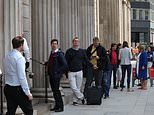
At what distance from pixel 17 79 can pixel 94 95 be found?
6.57m

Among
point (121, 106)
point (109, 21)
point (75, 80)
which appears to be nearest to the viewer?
point (75, 80)

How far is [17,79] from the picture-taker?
838cm

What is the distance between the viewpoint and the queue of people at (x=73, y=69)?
8367mm

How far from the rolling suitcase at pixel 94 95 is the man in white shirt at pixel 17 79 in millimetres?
6177

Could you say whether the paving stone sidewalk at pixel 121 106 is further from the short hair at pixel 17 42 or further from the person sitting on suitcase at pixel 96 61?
the short hair at pixel 17 42

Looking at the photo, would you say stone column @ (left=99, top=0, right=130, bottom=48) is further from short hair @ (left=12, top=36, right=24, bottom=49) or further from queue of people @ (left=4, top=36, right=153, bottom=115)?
short hair @ (left=12, top=36, right=24, bottom=49)

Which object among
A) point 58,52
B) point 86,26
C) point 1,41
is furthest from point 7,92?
point 86,26

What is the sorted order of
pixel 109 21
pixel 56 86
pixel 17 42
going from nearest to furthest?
pixel 17 42
pixel 56 86
pixel 109 21

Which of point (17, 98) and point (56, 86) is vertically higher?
point (17, 98)

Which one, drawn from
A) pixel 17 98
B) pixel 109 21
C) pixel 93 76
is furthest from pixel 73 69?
pixel 109 21

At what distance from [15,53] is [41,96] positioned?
18.7 ft

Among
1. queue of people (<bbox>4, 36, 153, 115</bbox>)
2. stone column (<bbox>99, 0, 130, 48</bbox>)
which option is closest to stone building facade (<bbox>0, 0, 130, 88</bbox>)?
queue of people (<bbox>4, 36, 153, 115</bbox>)

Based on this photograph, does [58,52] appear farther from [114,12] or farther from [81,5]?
[114,12]

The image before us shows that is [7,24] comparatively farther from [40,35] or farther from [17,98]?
[40,35]
